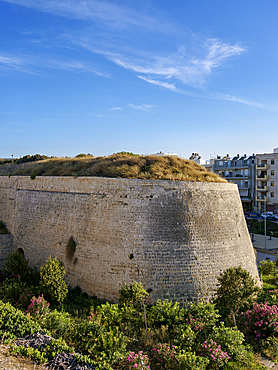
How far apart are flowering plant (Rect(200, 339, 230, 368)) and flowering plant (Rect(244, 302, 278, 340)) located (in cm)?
229

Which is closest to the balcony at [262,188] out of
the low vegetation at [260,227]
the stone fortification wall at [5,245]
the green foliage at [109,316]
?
the low vegetation at [260,227]

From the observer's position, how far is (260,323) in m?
9.41

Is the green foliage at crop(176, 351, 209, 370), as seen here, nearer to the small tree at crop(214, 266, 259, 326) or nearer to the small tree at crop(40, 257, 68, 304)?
the small tree at crop(214, 266, 259, 326)

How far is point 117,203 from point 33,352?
646cm

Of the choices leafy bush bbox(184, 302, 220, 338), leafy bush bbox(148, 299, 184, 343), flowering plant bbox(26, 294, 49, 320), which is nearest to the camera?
leafy bush bbox(184, 302, 220, 338)

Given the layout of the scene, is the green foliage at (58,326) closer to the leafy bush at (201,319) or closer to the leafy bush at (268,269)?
the leafy bush at (201,319)

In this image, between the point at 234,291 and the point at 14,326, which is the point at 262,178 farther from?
the point at 14,326

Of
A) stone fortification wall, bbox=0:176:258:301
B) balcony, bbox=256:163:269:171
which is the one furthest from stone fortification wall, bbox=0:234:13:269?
balcony, bbox=256:163:269:171

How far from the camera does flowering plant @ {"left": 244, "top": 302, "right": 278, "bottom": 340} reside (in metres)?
9.30

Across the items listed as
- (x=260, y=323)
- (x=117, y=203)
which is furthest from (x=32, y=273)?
(x=260, y=323)

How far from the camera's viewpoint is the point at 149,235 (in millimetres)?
11195

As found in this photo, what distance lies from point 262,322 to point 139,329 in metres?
4.31

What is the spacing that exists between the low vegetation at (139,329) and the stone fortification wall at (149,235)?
0.98 meters

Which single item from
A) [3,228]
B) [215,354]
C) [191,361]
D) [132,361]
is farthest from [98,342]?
[3,228]
